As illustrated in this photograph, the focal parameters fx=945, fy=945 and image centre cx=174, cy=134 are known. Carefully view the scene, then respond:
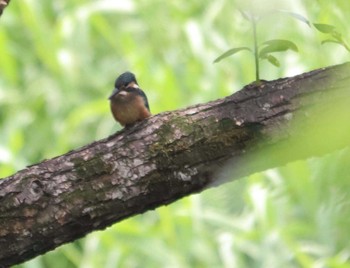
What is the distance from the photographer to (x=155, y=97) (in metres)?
3.29

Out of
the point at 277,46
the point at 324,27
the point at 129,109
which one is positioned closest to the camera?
the point at 324,27

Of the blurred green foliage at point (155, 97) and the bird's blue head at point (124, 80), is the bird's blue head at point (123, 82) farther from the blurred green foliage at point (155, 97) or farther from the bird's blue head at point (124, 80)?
the blurred green foliage at point (155, 97)

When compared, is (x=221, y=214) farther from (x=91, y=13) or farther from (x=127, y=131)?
(x=127, y=131)

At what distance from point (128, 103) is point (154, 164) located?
146mm

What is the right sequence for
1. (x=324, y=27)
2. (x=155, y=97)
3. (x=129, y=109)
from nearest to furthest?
(x=324, y=27) → (x=129, y=109) → (x=155, y=97)

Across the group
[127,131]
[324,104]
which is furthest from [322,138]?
[127,131]

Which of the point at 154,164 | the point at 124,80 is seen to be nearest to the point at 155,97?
the point at 124,80

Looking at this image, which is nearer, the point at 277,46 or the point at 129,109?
the point at 277,46

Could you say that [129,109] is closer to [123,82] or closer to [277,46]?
[123,82]

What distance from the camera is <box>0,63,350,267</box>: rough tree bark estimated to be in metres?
1.46

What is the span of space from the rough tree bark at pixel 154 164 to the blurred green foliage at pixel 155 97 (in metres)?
0.77

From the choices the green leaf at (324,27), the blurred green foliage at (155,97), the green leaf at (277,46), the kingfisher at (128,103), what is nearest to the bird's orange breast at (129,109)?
the kingfisher at (128,103)

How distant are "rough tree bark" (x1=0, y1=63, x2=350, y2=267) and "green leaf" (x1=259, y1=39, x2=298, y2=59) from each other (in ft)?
0.31

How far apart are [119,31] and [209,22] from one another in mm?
603
